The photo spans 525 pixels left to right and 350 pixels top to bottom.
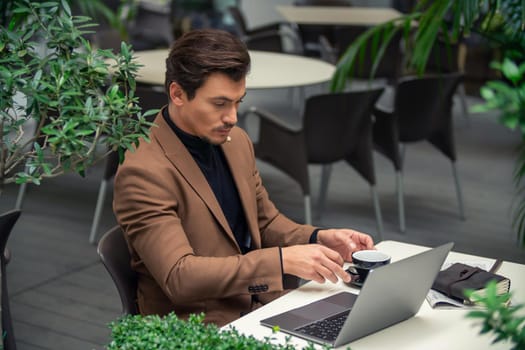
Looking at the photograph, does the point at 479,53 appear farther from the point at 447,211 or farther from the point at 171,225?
the point at 171,225

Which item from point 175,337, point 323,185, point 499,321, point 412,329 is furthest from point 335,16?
point 499,321

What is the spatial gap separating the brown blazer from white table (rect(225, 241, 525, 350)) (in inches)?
4.1

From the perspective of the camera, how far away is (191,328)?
5.22ft

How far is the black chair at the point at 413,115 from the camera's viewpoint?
15.5ft

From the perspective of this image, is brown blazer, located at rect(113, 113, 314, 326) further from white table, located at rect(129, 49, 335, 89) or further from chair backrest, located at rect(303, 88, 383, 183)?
white table, located at rect(129, 49, 335, 89)

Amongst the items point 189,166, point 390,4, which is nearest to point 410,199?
point 189,166

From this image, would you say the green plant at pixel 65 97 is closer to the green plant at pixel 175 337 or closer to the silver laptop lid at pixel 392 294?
the green plant at pixel 175 337

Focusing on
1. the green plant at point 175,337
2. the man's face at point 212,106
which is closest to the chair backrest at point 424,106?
the man's face at point 212,106

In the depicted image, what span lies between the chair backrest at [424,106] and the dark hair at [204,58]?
8.54 ft

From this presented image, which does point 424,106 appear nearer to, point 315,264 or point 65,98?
point 315,264

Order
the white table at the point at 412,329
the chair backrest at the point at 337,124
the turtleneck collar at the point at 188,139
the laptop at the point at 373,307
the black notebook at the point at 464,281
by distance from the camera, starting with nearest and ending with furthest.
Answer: the laptop at the point at 373,307 < the white table at the point at 412,329 < the black notebook at the point at 464,281 < the turtleneck collar at the point at 188,139 < the chair backrest at the point at 337,124

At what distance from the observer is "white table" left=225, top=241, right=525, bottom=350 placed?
1741mm

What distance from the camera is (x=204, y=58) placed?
7.07 ft

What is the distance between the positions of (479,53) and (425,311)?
823 centimetres
